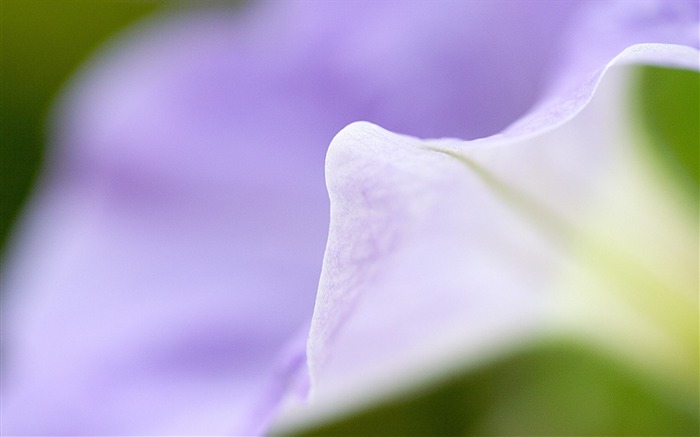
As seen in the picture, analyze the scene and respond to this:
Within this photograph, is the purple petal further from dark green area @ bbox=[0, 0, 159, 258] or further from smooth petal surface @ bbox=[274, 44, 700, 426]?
dark green area @ bbox=[0, 0, 159, 258]

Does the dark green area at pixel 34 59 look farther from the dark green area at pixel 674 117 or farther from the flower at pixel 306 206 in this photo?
the dark green area at pixel 674 117

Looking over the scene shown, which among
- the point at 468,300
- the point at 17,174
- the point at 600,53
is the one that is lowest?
the point at 17,174

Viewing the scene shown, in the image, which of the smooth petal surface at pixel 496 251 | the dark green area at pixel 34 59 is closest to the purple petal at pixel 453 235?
the smooth petal surface at pixel 496 251

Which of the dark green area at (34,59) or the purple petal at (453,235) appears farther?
the dark green area at (34,59)

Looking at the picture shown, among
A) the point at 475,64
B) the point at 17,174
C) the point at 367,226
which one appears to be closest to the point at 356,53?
the point at 475,64

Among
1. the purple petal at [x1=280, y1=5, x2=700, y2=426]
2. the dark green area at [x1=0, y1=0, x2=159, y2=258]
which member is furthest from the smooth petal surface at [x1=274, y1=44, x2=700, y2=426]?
the dark green area at [x1=0, y1=0, x2=159, y2=258]

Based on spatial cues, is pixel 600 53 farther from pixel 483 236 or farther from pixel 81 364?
pixel 81 364

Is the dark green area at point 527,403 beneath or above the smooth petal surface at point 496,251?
beneath
